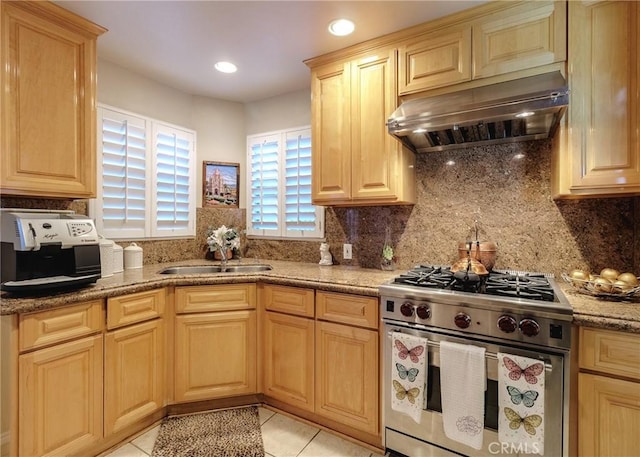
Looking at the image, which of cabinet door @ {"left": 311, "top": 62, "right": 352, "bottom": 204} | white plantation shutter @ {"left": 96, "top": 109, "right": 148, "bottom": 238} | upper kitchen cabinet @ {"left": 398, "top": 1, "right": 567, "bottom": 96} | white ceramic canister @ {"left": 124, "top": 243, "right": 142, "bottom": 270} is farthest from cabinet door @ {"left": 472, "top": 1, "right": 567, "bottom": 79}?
white ceramic canister @ {"left": 124, "top": 243, "right": 142, "bottom": 270}

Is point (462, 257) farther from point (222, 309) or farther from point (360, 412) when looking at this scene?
point (222, 309)

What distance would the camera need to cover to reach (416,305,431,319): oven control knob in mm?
1646

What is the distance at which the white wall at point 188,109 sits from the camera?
2533 mm

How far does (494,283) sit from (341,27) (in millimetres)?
1773

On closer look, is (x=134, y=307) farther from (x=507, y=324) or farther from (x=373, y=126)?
(x=507, y=324)

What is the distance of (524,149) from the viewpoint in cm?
206

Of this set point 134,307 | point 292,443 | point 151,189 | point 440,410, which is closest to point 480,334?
point 440,410

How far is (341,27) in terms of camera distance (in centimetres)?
205

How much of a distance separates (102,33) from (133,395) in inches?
88.2

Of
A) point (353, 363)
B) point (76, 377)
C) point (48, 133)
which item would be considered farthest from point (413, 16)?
point (76, 377)

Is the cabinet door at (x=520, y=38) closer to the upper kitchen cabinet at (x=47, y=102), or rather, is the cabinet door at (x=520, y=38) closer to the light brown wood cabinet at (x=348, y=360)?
the light brown wood cabinet at (x=348, y=360)

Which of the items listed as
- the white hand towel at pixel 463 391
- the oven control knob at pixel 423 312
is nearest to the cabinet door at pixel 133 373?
the oven control knob at pixel 423 312

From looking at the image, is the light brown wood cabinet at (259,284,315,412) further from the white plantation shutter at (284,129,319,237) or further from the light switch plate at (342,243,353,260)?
the white plantation shutter at (284,129,319,237)

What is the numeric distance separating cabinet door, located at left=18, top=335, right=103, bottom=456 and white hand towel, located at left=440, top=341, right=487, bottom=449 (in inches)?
71.9
